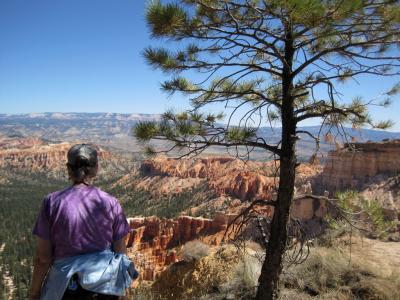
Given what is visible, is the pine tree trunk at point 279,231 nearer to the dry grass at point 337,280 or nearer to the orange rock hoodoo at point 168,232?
the dry grass at point 337,280

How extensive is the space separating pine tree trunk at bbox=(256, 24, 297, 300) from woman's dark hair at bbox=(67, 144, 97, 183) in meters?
2.58

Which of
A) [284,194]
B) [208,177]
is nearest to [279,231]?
[284,194]

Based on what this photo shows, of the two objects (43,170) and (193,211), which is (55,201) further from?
(43,170)

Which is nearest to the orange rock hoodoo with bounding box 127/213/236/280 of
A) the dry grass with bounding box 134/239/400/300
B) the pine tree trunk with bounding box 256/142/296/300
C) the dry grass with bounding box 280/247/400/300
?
the dry grass with bounding box 134/239/400/300

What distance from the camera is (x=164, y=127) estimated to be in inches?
178

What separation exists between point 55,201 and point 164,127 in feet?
7.15

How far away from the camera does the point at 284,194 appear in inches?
181

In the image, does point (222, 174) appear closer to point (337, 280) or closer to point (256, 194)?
point (256, 194)

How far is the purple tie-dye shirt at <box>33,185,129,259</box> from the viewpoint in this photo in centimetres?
243

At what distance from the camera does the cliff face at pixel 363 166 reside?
28.9m

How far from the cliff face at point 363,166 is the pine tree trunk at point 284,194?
2422 cm

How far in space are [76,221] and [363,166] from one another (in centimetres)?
3137

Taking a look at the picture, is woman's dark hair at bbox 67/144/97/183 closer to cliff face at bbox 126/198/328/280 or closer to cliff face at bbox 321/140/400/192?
cliff face at bbox 126/198/328/280

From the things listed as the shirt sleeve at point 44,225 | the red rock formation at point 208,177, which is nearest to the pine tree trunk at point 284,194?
the shirt sleeve at point 44,225
